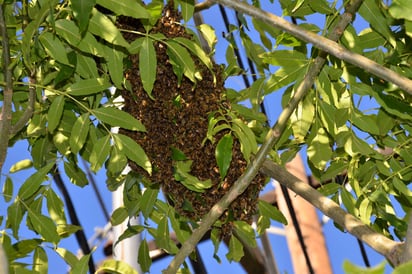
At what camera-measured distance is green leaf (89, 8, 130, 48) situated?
90 cm

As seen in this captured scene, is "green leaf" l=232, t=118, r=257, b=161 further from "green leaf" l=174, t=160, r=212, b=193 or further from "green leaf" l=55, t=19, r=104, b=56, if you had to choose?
"green leaf" l=55, t=19, r=104, b=56

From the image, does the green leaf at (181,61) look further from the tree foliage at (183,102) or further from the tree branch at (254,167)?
the tree branch at (254,167)

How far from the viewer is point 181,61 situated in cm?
102

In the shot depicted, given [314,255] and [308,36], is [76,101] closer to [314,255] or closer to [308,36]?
[308,36]

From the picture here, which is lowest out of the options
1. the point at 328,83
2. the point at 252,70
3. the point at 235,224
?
the point at 235,224

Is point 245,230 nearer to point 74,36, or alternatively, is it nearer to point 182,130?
point 182,130

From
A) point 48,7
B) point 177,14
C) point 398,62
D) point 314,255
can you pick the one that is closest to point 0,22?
point 48,7

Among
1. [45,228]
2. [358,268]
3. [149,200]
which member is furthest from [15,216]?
[358,268]

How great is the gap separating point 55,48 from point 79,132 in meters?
0.16

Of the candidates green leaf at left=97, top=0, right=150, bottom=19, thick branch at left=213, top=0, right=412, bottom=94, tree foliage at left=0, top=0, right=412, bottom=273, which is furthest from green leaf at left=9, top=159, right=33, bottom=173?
thick branch at left=213, top=0, right=412, bottom=94

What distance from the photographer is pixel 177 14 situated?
1.14 m

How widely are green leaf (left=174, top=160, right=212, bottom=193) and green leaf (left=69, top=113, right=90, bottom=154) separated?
0.46ft

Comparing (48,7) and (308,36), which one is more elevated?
(48,7)

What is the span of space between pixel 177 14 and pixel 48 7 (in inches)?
12.9
